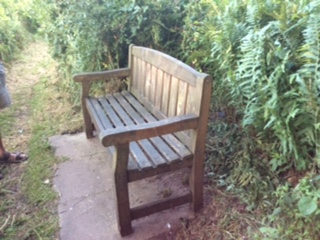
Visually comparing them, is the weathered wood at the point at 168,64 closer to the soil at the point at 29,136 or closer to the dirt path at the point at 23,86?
the soil at the point at 29,136

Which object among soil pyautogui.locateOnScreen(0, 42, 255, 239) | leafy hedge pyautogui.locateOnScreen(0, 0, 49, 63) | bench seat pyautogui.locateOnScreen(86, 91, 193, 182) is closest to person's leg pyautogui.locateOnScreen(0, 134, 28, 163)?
soil pyautogui.locateOnScreen(0, 42, 255, 239)

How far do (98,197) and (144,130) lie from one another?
943 mm

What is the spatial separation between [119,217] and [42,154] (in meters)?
1.47

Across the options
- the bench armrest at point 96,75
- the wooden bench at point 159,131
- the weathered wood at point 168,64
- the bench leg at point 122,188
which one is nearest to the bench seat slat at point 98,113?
the wooden bench at point 159,131

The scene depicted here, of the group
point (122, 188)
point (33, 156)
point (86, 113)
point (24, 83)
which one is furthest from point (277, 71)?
point (24, 83)

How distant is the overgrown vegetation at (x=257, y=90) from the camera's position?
1.70m

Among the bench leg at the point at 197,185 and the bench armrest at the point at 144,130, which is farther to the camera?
the bench leg at the point at 197,185

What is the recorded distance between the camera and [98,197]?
2.51m

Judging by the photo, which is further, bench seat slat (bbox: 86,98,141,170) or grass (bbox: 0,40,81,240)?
bench seat slat (bbox: 86,98,141,170)

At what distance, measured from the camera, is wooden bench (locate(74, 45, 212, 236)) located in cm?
190

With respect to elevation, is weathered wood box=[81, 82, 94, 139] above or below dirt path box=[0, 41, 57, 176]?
above

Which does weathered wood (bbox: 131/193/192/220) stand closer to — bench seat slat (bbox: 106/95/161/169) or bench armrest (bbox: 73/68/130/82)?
bench seat slat (bbox: 106/95/161/169)

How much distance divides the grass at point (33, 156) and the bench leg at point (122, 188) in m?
0.49

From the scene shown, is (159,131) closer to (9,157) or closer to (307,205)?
(307,205)
